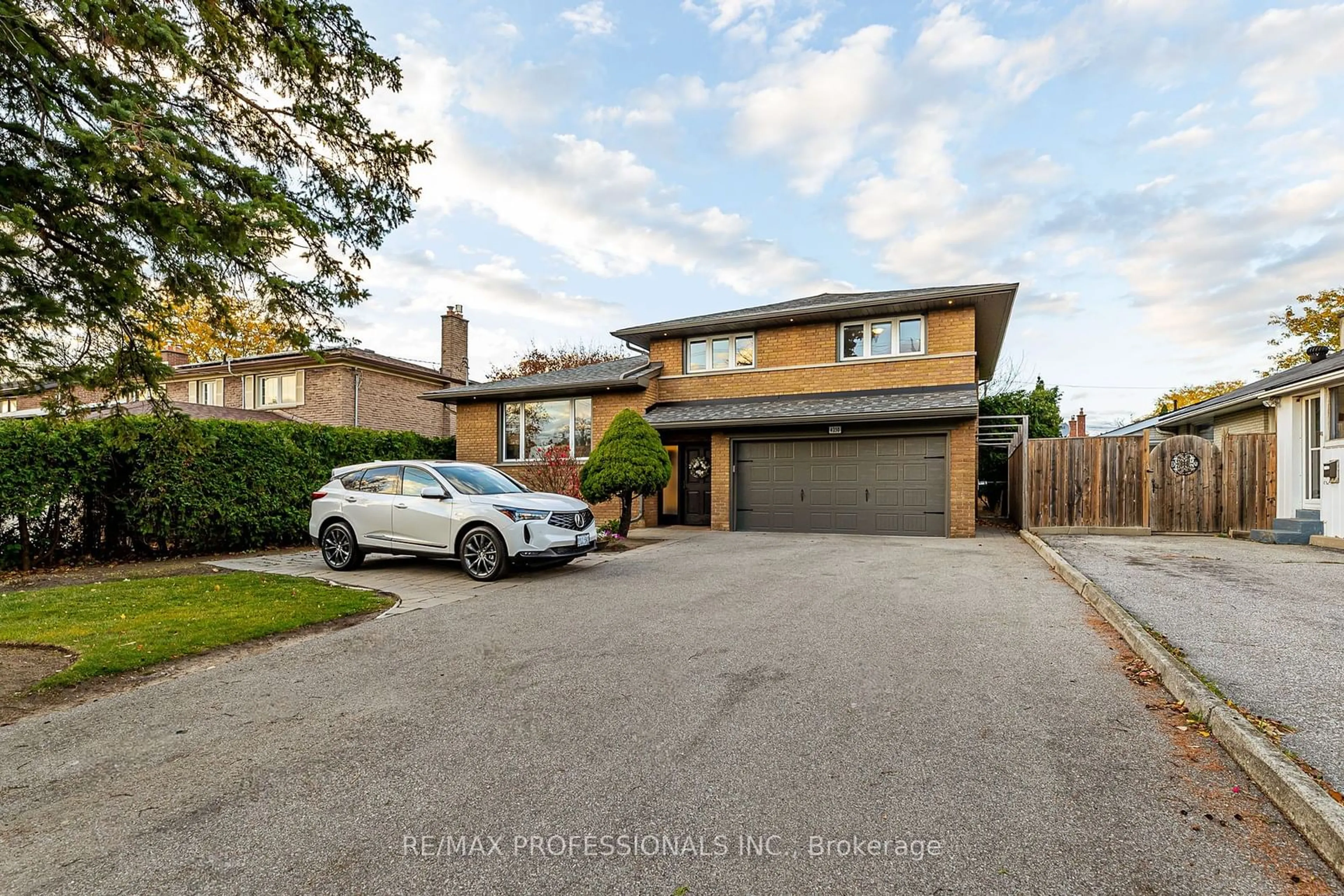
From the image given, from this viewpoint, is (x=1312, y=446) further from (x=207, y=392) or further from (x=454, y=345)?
(x=207, y=392)

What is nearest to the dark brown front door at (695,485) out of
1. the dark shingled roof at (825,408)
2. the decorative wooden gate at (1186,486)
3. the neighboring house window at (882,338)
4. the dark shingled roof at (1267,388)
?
the dark shingled roof at (825,408)

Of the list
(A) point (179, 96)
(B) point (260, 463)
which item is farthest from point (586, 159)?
(B) point (260, 463)

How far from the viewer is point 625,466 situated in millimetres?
13109

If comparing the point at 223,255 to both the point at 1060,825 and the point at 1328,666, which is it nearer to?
the point at 1060,825

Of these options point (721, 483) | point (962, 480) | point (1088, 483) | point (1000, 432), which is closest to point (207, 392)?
point (721, 483)

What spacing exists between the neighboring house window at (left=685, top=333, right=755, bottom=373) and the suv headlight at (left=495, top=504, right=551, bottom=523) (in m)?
9.93

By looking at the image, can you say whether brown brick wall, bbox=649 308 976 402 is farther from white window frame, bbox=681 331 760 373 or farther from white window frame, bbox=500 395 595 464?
white window frame, bbox=500 395 595 464

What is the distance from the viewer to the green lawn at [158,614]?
510cm

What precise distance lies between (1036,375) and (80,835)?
37700 mm

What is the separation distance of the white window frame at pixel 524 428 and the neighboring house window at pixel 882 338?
276 inches

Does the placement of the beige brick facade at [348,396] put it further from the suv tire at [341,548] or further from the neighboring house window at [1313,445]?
the neighboring house window at [1313,445]

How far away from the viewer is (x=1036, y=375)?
32906 millimetres

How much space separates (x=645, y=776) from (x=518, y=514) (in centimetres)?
589

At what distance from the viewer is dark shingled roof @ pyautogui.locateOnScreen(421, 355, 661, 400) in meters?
16.4
